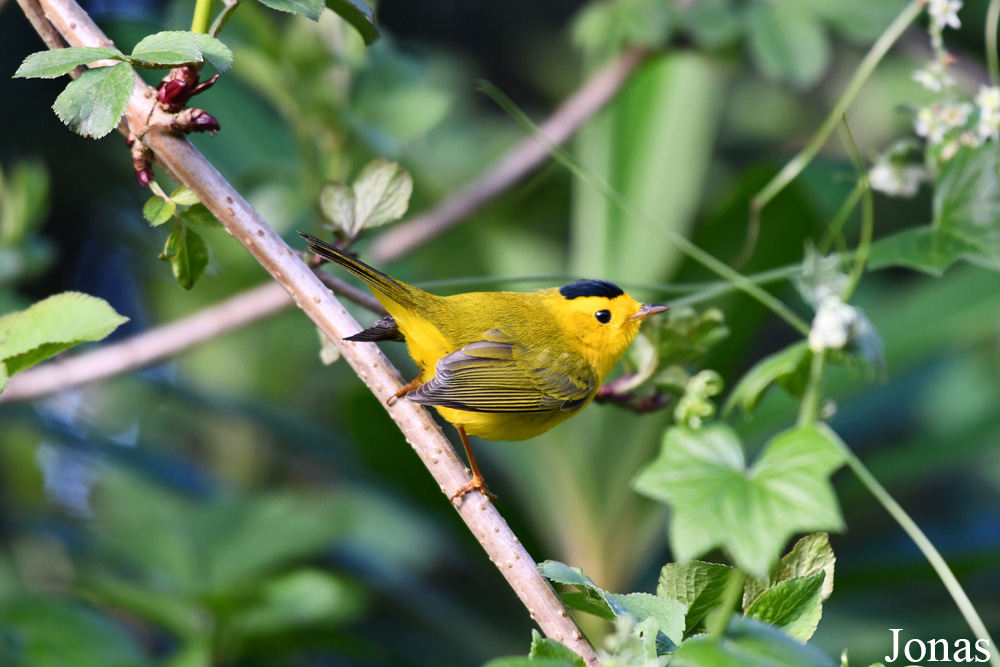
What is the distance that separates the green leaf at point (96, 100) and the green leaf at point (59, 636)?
4.03 feet

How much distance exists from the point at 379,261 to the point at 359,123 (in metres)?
0.28

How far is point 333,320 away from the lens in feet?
2.76

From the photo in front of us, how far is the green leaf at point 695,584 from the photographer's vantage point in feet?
2.44

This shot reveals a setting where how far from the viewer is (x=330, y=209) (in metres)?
1.01

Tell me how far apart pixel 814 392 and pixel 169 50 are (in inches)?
23.7

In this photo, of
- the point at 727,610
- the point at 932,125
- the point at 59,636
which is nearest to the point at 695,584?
Result: the point at 727,610

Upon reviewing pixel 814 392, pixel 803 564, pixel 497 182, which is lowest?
pixel 803 564

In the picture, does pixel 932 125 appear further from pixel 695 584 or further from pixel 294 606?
pixel 294 606

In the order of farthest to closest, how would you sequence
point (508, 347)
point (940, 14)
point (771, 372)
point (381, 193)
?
point (508, 347)
point (940, 14)
point (381, 193)
point (771, 372)

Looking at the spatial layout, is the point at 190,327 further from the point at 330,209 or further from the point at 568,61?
the point at 568,61

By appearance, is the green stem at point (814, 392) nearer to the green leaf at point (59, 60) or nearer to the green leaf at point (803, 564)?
the green leaf at point (803, 564)

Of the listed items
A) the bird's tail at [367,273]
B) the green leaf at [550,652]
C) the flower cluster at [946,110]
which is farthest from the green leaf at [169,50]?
the flower cluster at [946,110]

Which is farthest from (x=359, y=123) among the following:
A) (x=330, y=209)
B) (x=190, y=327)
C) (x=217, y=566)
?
(x=217, y=566)

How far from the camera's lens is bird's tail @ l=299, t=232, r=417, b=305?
38.4 inches
